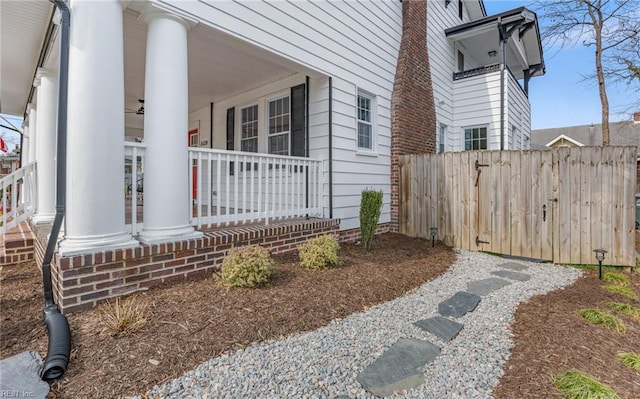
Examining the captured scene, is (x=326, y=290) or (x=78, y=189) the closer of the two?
(x=78, y=189)

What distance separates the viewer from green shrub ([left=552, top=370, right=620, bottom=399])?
78.0 inches

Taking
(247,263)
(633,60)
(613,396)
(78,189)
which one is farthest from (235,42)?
(633,60)

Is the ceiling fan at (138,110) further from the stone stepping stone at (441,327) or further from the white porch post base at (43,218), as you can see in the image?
the stone stepping stone at (441,327)

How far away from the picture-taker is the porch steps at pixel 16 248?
4.43 m

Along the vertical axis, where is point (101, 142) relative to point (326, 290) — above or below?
above

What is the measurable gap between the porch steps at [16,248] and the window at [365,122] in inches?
226

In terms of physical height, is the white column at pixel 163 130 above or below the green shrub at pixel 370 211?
above

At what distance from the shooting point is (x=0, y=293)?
344 centimetres

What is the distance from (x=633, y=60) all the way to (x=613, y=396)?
11.2m

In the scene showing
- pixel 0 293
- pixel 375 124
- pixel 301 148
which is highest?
pixel 375 124

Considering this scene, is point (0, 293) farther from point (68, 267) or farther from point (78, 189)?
point (78, 189)

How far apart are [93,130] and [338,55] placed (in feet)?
14.3

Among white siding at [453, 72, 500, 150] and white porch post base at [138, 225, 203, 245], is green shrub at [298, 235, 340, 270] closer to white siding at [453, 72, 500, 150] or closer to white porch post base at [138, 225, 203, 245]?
white porch post base at [138, 225, 203, 245]

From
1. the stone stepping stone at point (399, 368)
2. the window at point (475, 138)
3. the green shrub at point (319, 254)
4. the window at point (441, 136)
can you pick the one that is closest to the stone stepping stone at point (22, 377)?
the stone stepping stone at point (399, 368)
